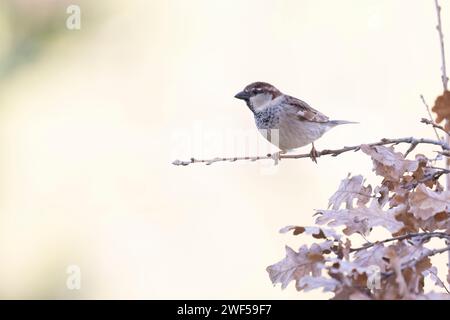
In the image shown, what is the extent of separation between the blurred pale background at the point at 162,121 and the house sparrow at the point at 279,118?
1.60 metres

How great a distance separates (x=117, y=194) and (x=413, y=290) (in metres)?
5.99

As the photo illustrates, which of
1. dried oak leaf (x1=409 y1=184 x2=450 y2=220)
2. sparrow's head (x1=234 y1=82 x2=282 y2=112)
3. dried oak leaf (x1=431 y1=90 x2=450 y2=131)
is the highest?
sparrow's head (x1=234 y1=82 x2=282 y2=112)

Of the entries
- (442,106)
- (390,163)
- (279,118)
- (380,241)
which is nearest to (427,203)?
(380,241)

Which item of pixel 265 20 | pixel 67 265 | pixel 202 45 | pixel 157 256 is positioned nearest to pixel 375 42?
pixel 265 20

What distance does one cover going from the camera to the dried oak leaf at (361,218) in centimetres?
225

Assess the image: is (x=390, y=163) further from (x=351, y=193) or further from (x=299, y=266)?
(x=299, y=266)

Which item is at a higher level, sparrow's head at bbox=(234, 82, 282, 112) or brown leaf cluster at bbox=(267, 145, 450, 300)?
sparrow's head at bbox=(234, 82, 282, 112)

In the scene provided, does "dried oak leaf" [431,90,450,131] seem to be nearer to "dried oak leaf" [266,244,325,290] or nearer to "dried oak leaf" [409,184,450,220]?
"dried oak leaf" [409,184,450,220]

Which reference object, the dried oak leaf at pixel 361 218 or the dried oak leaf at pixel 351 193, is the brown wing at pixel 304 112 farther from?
the dried oak leaf at pixel 361 218

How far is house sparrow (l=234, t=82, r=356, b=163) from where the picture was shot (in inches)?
189

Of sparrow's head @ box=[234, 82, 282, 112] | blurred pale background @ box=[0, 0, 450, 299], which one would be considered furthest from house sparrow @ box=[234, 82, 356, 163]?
blurred pale background @ box=[0, 0, 450, 299]

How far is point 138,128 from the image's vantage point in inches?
314

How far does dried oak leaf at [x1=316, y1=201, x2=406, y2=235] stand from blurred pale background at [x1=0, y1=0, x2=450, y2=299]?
411 cm
